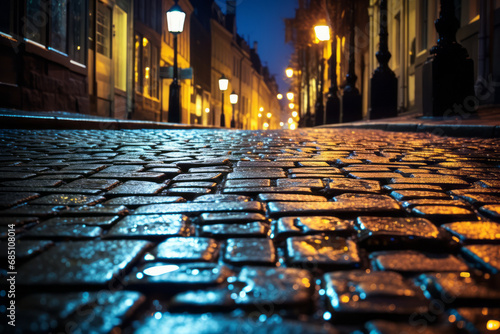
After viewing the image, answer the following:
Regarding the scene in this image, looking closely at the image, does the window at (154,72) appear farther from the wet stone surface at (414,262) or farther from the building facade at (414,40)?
the wet stone surface at (414,262)

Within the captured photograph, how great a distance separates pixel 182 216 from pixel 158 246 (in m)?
0.45

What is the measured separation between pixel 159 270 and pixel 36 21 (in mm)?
11199

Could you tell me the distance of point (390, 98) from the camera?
44.7 ft

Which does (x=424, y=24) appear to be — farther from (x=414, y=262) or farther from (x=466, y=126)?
(x=414, y=262)

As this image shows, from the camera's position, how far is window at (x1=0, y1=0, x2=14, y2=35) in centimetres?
960

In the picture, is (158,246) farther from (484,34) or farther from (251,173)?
(484,34)

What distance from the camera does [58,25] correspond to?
1253cm

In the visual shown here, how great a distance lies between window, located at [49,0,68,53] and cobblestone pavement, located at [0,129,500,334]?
10112 mm

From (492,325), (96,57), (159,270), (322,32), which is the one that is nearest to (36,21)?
(96,57)

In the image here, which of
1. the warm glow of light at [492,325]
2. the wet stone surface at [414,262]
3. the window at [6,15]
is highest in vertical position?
the window at [6,15]

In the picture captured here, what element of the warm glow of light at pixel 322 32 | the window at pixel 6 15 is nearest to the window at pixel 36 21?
the window at pixel 6 15

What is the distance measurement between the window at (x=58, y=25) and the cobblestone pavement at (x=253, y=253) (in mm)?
10112

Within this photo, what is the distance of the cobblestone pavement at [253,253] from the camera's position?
40.4 inches

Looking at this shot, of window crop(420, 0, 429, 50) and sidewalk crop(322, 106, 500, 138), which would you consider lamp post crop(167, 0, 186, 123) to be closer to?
window crop(420, 0, 429, 50)
